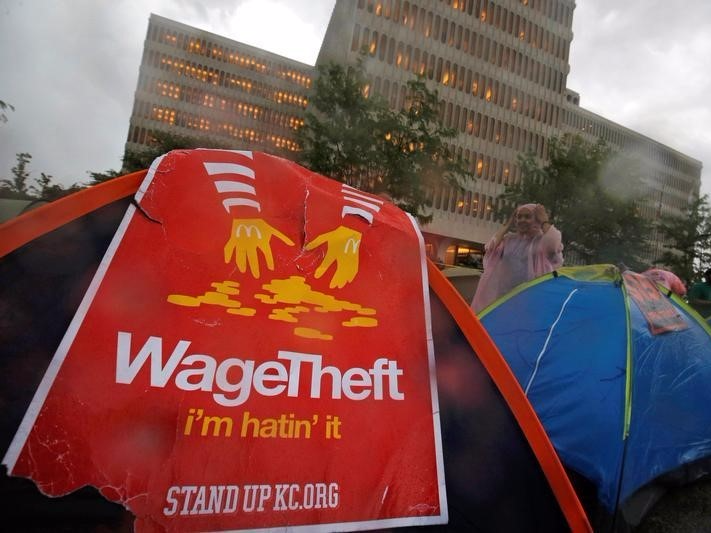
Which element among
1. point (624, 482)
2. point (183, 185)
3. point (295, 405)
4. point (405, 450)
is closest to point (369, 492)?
point (405, 450)

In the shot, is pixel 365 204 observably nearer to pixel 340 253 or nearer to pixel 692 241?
pixel 340 253

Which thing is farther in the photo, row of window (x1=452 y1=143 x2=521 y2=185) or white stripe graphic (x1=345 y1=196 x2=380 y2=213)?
row of window (x1=452 y1=143 x2=521 y2=185)

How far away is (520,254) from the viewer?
12.1 ft

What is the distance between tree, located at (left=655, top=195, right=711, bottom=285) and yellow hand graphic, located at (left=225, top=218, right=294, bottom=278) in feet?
86.4

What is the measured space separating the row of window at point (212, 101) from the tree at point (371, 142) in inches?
1618

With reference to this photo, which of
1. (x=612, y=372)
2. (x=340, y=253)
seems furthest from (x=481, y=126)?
(x=340, y=253)

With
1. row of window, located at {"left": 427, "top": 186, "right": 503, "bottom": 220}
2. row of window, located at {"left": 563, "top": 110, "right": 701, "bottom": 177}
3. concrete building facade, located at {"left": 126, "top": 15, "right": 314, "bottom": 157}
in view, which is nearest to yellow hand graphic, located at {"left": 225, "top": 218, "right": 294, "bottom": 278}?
row of window, located at {"left": 427, "top": 186, "right": 503, "bottom": 220}

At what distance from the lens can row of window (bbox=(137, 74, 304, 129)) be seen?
176ft

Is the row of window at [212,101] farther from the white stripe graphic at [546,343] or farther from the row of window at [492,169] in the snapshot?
the white stripe graphic at [546,343]

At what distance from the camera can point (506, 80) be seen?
36.2 meters

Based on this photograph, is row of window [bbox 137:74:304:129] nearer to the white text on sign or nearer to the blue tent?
the blue tent

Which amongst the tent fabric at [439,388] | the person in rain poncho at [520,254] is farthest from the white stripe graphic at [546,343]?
the person in rain poncho at [520,254]

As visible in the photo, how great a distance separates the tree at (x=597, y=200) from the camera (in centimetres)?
1745

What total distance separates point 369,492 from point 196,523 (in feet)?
1.52
